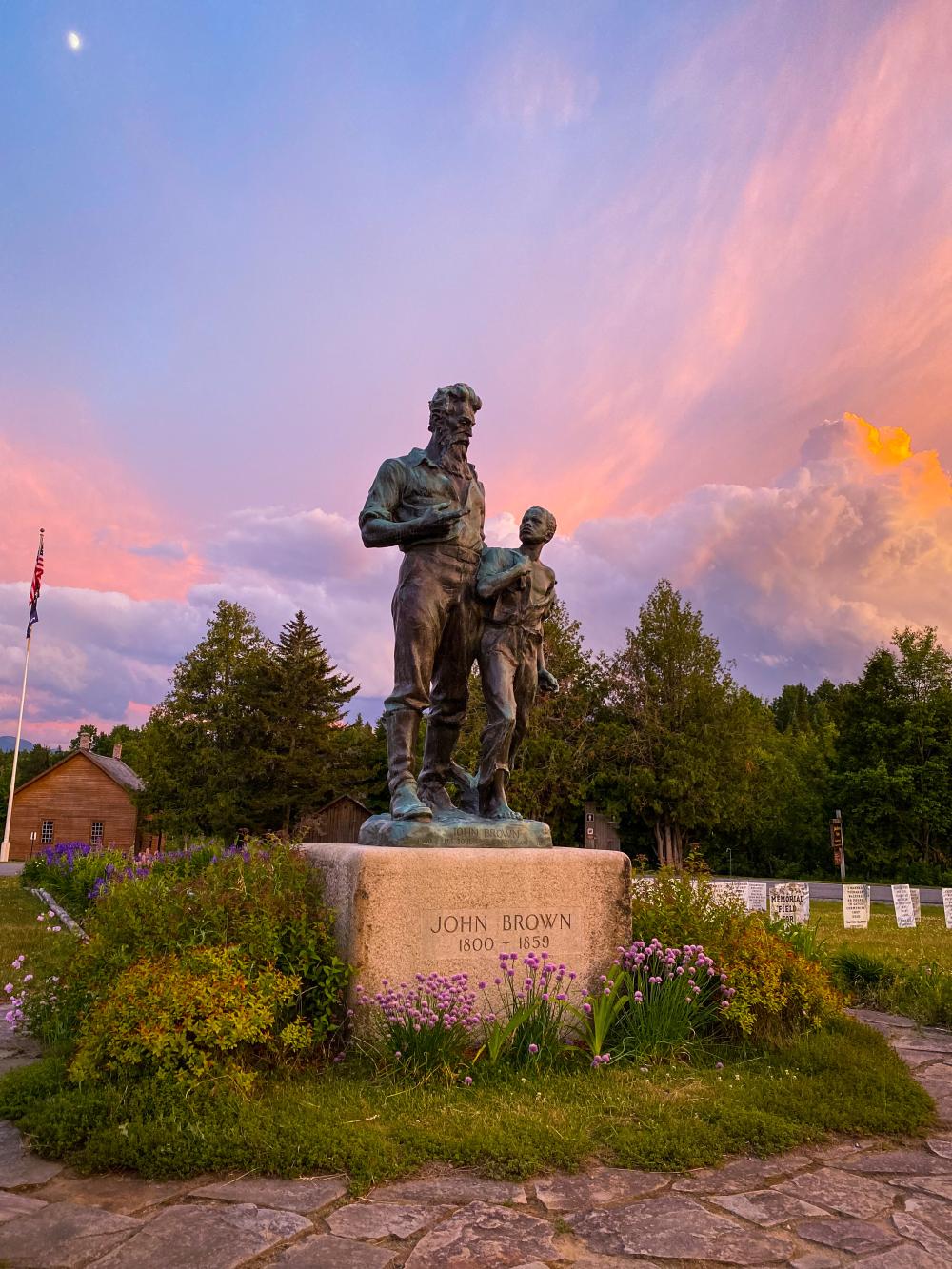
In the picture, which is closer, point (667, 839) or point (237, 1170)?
point (237, 1170)

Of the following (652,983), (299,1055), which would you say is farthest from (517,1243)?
(652,983)

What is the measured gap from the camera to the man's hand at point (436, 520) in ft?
19.0

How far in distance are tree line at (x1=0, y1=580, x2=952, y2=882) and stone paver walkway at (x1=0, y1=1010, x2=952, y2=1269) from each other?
1028 inches

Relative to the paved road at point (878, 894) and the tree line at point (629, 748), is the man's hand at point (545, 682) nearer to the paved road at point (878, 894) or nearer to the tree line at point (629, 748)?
the paved road at point (878, 894)

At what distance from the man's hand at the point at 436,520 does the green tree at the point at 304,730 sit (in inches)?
1269

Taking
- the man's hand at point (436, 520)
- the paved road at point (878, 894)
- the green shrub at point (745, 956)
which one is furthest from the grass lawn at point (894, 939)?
the paved road at point (878, 894)

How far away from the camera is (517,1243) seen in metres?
2.89

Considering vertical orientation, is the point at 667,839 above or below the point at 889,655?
below

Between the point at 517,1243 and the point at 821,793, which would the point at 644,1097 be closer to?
the point at 517,1243

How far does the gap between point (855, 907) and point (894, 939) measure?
8.08 ft

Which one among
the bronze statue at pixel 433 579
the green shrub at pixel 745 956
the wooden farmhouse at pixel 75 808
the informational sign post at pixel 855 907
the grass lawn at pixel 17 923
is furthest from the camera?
the wooden farmhouse at pixel 75 808

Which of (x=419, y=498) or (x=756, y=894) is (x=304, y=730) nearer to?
(x=756, y=894)

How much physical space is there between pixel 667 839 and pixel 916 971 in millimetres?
26889

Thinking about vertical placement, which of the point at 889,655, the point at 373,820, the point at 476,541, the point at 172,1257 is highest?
the point at 889,655
